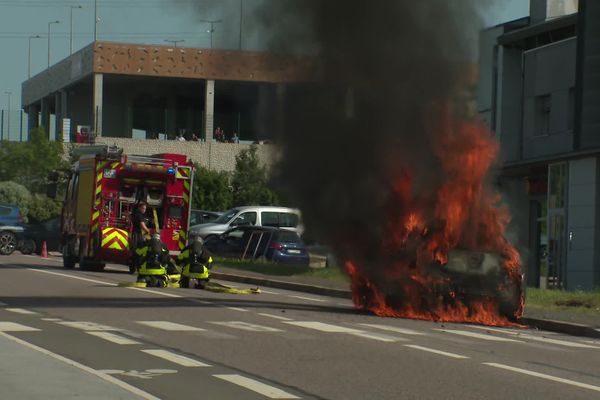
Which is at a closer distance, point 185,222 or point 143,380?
point 143,380

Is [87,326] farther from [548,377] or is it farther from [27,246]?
[27,246]

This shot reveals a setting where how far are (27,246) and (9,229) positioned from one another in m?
1.68

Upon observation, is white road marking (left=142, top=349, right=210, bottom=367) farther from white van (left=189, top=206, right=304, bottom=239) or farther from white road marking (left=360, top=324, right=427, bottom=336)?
white van (left=189, top=206, right=304, bottom=239)

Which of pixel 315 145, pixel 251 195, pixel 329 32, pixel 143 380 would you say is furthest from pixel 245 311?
pixel 251 195

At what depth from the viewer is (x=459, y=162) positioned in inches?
771

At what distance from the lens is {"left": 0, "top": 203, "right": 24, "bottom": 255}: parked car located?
41656 millimetres

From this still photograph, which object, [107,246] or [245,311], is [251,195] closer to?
[107,246]

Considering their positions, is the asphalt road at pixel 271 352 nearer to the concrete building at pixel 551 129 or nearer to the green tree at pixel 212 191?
the concrete building at pixel 551 129

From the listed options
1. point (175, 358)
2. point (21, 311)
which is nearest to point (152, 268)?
point (21, 311)

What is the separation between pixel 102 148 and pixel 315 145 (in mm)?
11951

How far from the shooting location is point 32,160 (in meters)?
66.8

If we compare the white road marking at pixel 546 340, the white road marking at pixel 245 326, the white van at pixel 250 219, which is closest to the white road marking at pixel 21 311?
the white road marking at pixel 245 326

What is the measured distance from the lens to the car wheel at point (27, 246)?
43156mm

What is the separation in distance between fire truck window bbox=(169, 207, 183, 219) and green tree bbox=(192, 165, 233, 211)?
26.6 meters
